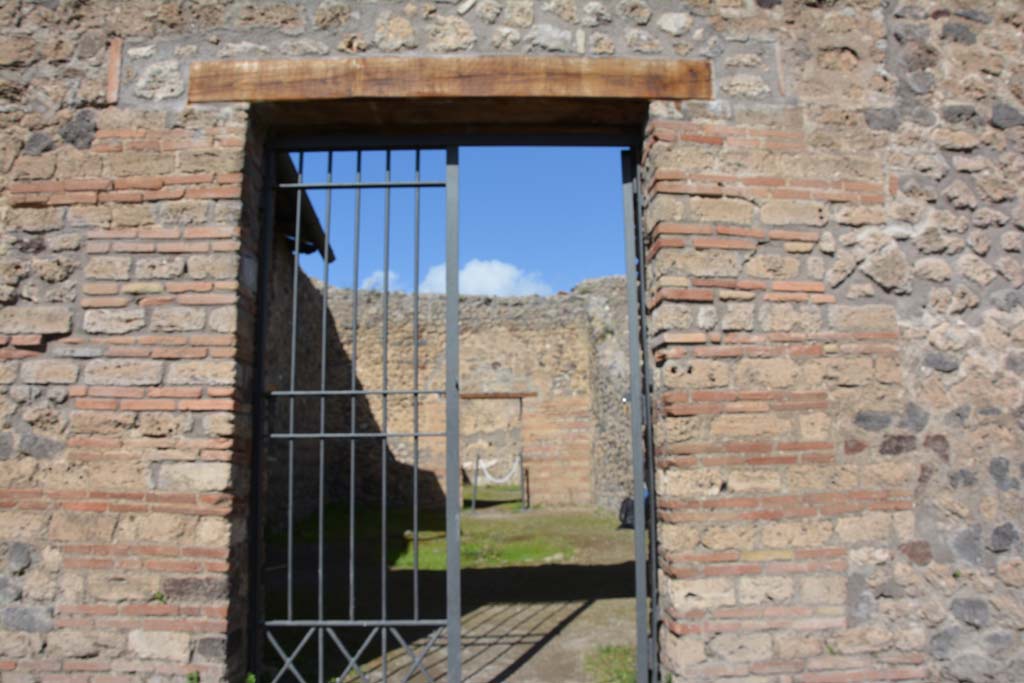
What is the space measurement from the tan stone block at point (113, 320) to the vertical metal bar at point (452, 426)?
1.53 metres

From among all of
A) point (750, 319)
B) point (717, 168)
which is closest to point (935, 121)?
point (717, 168)

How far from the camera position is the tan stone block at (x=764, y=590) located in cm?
352

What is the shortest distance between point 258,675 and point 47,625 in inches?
39.8

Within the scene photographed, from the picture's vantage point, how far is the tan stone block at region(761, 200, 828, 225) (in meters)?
3.81

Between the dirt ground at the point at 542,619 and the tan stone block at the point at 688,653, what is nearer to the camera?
the tan stone block at the point at 688,653

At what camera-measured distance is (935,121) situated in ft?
13.1

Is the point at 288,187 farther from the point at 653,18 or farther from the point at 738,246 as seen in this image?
the point at 738,246

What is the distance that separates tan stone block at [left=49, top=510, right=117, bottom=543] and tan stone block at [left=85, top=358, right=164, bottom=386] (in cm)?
64

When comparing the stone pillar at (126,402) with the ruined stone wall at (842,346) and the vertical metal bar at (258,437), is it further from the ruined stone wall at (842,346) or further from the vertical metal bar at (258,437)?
the ruined stone wall at (842,346)

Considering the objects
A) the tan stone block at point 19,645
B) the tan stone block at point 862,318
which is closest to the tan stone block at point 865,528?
the tan stone block at point 862,318

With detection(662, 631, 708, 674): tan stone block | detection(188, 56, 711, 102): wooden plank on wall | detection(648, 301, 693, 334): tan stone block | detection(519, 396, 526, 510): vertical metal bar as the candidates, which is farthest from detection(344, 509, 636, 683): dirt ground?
detection(519, 396, 526, 510): vertical metal bar

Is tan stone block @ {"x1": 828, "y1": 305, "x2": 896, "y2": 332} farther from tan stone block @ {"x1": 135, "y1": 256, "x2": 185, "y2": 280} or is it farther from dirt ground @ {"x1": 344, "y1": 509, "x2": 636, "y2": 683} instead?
tan stone block @ {"x1": 135, "y1": 256, "x2": 185, "y2": 280}

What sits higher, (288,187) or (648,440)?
(288,187)

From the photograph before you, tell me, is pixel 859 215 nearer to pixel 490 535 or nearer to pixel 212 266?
pixel 212 266
